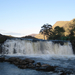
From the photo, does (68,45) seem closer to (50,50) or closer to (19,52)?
(50,50)

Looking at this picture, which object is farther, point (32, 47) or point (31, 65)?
point (32, 47)

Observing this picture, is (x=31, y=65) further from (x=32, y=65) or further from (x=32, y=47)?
(x=32, y=47)

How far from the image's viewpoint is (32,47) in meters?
27.5

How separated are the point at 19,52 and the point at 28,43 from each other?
3.08 m

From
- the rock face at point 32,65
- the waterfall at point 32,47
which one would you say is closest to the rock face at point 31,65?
the rock face at point 32,65

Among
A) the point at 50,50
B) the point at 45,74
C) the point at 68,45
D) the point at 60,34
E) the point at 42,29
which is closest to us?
the point at 45,74

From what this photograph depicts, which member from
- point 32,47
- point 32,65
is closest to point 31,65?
point 32,65

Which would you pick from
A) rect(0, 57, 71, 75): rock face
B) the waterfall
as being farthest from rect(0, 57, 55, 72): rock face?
the waterfall

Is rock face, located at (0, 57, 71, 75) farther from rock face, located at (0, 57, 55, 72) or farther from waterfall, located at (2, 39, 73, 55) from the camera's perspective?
waterfall, located at (2, 39, 73, 55)

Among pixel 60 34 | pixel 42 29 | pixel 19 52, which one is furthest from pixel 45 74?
pixel 42 29

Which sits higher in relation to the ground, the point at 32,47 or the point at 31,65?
the point at 32,47

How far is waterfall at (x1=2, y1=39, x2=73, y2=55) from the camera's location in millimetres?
26453

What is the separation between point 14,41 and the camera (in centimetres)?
2745

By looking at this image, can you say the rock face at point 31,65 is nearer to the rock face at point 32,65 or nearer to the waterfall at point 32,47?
the rock face at point 32,65
